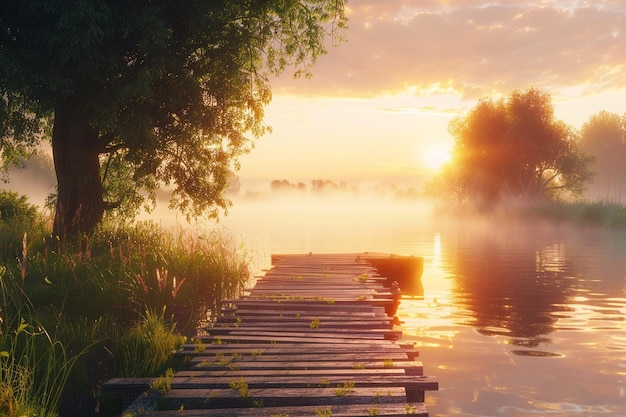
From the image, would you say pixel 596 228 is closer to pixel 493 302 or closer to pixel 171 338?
pixel 493 302

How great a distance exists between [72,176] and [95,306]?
6.92 m

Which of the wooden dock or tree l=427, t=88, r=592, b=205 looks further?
tree l=427, t=88, r=592, b=205

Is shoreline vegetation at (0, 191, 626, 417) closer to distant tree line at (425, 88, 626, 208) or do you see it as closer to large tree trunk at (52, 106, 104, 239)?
large tree trunk at (52, 106, 104, 239)

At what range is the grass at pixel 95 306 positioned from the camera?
306 inches

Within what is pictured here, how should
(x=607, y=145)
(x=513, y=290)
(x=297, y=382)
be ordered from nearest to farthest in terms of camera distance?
(x=297, y=382) < (x=513, y=290) < (x=607, y=145)

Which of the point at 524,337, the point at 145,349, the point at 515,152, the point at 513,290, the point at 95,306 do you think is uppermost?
the point at 515,152

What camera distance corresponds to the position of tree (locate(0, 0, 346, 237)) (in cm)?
1477

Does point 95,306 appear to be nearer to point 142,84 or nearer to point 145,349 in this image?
point 145,349

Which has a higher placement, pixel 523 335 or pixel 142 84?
pixel 142 84

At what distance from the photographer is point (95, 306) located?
11.7 m

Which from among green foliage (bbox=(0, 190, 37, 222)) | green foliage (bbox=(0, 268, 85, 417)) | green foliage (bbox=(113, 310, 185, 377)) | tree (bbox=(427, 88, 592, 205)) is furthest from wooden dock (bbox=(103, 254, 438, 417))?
tree (bbox=(427, 88, 592, 205))

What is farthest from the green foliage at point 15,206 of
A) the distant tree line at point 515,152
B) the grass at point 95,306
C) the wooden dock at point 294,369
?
the distant tree line at point 515,152

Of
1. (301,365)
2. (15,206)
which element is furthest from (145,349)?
(15,206)

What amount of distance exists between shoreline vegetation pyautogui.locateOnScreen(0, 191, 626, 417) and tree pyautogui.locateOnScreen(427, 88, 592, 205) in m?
45.5
